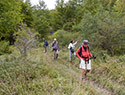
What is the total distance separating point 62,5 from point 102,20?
10044 millimetres

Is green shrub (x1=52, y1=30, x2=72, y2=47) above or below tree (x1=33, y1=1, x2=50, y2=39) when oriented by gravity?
below

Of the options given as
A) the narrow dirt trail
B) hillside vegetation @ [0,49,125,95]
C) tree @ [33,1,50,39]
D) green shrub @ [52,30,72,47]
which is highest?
tree @ [33,1,50,39]

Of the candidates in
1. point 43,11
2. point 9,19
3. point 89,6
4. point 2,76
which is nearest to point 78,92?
point 2,76

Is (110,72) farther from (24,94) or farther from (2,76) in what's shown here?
(2,76)

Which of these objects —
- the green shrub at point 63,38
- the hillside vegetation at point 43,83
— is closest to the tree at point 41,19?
the green shrub at point 63,38

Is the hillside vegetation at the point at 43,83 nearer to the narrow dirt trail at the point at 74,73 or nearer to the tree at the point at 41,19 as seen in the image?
the narrow dirt trail at the point at 74,73

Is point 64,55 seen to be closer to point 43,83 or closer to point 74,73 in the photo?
point 74,73

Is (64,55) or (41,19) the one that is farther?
(41,19)

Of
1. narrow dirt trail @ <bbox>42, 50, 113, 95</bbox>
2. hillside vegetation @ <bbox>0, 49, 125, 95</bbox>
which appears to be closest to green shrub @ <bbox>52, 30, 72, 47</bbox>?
narrow dirt trail @ <bbox>42, 50, 113, 95</bbox>

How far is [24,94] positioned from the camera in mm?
3785

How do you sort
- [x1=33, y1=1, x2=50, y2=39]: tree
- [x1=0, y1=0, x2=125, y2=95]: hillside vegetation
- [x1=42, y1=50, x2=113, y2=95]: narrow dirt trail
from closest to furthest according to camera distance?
[x1=0, y1=0, x2=125, y2=95]: hillside vegetation, [x1=42, y1=50, x2=113, y2=95]: narrow dirt trail, [x1=33, y1=1, x2=50, y2=39]: tree

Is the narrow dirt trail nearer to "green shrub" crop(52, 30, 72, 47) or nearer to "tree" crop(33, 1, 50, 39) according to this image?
"green shrub" crop(52, 30, 72, 47)

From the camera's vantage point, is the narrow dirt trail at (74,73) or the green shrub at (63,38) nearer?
the narrow dirt trail at (74,73)

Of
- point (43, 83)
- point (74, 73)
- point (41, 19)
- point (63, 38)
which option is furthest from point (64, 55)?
point (41, 19)
